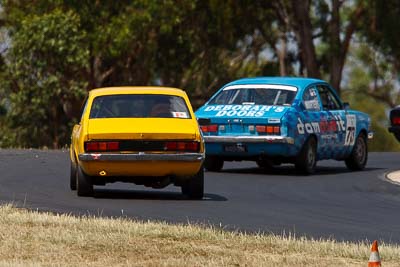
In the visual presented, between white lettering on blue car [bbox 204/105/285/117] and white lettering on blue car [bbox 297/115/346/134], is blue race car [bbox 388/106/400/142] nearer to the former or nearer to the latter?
white lettering on blue car [bbox 297/115/346/134]

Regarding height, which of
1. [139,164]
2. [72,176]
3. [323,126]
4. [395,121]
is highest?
[139,164]

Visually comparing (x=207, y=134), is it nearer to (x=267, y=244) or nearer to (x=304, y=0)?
(x=267, y=244)

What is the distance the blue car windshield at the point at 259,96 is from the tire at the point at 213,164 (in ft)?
3.09

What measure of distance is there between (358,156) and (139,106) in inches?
294

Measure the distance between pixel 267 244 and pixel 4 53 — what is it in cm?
3447

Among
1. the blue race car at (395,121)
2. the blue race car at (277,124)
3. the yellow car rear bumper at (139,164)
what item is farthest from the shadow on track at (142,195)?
the blue race car at (395,121)

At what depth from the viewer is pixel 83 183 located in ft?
54.4

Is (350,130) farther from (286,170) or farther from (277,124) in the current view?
(277,124)

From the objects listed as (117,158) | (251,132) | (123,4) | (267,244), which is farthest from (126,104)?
(123,4)

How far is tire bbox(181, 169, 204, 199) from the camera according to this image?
16.7 meters

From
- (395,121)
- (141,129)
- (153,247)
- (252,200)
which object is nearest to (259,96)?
(395,121)

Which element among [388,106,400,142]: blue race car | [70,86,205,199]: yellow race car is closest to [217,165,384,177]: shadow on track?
[388,106,400,142]: blue race car

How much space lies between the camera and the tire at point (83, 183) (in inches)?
650

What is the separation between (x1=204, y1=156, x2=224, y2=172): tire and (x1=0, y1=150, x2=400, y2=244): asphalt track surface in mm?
199
